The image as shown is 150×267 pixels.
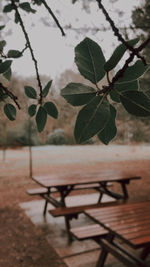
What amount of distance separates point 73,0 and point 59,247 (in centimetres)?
343

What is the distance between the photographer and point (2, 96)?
546 millimetres

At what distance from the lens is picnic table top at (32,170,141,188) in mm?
4499

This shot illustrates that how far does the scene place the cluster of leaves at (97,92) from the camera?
0.82 ft

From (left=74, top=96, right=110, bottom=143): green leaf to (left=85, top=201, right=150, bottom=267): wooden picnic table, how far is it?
2.30 meters

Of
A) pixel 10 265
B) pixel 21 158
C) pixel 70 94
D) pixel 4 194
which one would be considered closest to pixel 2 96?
pixel 70 94

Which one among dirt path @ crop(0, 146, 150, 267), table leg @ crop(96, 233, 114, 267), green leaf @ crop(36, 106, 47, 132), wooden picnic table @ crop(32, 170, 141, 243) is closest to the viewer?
green leaf @ crop(36, 106, 47, 132)

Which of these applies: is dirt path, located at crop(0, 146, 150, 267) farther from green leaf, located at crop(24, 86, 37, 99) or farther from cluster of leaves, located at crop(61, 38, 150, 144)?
cluster of leaves, located at crop(61, 38, 150, 144)

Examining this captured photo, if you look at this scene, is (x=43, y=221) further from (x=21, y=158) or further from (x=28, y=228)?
(x=21, y=158)

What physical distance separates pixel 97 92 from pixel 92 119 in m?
0.03

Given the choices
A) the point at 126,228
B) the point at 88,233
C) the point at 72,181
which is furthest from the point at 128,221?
the point at 72,181

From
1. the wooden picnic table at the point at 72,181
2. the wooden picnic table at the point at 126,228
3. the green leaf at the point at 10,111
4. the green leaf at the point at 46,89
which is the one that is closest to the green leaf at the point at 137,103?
the green leaf at the point at 46,89

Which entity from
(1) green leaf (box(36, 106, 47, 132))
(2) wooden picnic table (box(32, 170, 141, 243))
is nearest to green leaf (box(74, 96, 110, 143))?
(1) green leaf (box(36, 106, 47, 132))

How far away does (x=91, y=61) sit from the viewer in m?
0.27

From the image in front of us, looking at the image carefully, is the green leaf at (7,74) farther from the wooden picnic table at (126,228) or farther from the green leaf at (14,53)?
the wooden picnic table at (126,228)
